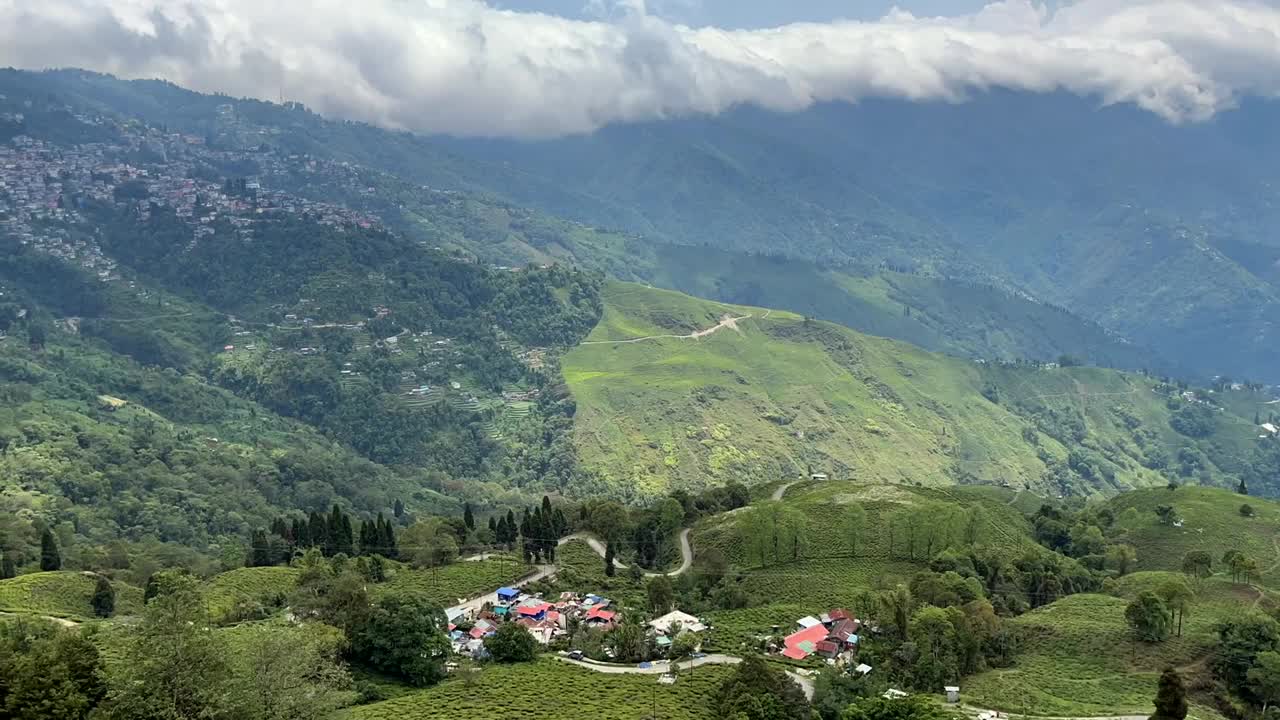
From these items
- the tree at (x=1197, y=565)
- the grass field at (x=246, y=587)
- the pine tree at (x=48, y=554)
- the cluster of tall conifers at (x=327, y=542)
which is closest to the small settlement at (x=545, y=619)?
the grass field at (x=246, y=587)

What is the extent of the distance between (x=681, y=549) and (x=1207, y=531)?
64.9 m

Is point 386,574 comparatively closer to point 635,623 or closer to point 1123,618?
point 635,623

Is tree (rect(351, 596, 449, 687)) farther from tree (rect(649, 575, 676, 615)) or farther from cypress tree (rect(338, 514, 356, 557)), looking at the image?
cypress tree (rect(338, 514, 356, 557))

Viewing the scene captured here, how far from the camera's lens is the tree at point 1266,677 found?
217 ft

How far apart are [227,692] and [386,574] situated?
162 feet

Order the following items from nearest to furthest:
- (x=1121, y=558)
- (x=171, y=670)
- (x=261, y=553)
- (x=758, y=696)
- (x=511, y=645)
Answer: (x=171, y=670) < (x=758, y=696) < (x=511, y=645) < (x=261, y=553) < (x=1121, y=558)

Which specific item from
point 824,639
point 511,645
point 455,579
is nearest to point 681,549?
point 455,579

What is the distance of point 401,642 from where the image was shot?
214 feet

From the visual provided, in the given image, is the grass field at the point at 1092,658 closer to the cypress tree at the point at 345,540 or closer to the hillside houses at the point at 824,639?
the hillside houses at the point at 824,639

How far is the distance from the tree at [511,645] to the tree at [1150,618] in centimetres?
4767

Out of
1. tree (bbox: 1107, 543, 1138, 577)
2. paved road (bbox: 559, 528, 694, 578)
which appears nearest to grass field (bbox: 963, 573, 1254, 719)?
tree (bbox: 1107, 543, 1138, 577)

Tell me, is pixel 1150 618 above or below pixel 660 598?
above

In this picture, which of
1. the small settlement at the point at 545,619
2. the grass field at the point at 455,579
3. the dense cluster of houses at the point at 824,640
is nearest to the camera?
the dense cluster of houses at the point at 824,640

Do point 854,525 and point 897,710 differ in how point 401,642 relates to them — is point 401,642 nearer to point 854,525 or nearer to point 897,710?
point 897,710
